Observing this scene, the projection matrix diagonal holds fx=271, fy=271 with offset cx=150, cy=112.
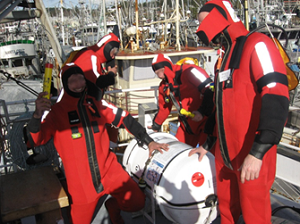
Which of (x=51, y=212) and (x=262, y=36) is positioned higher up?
(x=262, y=36)

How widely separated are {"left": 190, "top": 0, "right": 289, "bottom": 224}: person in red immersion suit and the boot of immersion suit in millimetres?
1437

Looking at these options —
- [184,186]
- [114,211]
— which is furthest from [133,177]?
[184,186]

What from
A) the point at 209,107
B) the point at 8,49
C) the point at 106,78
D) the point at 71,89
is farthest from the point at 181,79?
the point at 8,49

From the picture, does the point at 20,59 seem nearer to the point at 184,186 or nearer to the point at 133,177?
the point at 133,177

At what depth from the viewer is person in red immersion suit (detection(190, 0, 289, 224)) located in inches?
68.2

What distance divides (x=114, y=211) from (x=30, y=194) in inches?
38.6

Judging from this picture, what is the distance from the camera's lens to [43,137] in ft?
8.66

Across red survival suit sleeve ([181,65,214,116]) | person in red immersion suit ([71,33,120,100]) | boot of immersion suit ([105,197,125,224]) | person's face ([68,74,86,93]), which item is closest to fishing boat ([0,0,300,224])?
boot of immersion suit ([105,197,125,224])

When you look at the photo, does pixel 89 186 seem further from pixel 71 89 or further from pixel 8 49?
pixel 8 49

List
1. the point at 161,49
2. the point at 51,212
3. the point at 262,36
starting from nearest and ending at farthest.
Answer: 1. the point at 262,36
2. the point at 51,212
3. the point at 161,49

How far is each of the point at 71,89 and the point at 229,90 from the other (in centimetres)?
150

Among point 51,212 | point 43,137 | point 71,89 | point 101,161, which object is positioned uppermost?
point 71,89

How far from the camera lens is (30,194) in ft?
8.16

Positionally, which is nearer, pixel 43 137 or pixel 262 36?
pixel 262 36
